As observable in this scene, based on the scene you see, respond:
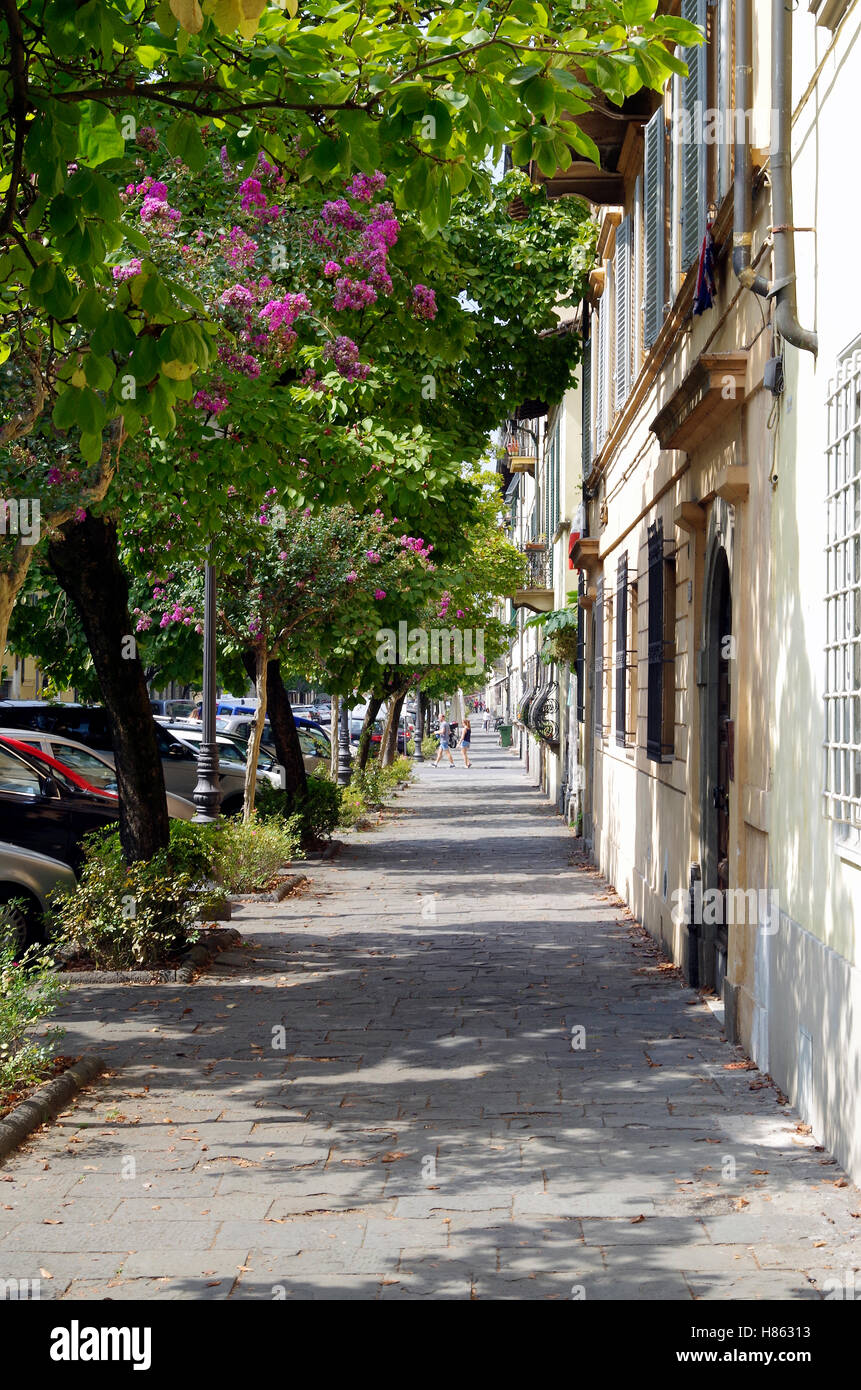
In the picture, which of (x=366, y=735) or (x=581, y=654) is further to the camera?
(x=366, y=735)

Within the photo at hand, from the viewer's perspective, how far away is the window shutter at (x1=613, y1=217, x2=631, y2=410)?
16.1 metres

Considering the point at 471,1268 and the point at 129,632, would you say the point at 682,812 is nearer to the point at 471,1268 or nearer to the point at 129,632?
the point at 129,632

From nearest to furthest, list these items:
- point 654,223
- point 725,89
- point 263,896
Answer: point 725,89
point 654,223
point 263,896

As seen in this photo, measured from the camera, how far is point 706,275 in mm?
9688

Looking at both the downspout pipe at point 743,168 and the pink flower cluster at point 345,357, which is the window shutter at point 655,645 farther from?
the downspout pipe at point 743,168

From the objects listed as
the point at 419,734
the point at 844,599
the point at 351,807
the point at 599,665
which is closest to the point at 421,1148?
the point at 844,599

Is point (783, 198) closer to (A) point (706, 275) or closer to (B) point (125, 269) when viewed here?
(A) point (706, 275)

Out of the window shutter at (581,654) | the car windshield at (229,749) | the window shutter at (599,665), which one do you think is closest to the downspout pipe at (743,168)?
the window shutter at (599,665)

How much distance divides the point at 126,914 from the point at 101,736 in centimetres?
1291

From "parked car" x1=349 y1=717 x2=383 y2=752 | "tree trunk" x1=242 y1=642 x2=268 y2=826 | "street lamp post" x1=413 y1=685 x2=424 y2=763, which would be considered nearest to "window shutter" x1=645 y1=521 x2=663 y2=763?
"tree trunk" x1=242 y1=642 x2=268 y2=826

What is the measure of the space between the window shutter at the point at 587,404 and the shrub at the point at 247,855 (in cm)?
808

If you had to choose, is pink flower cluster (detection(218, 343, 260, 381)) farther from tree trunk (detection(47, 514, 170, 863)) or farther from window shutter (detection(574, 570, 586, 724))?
window shutter (detection(574, 570, 586, 724))

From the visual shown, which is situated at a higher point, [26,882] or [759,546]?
[759,546]

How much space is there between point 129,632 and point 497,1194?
6644 mm
